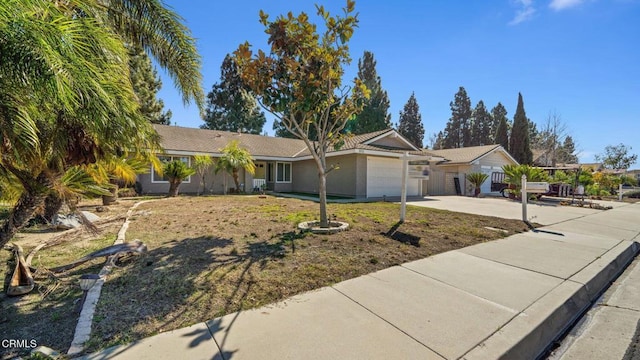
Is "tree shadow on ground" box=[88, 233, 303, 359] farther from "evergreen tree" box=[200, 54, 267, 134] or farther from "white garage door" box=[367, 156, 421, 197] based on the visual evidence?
"evergreen tree" box=[200, 54, 267, 134]

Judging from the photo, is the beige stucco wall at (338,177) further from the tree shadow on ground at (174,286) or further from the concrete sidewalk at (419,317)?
the concrete sidewalk at (419,317)

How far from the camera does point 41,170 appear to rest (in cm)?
314

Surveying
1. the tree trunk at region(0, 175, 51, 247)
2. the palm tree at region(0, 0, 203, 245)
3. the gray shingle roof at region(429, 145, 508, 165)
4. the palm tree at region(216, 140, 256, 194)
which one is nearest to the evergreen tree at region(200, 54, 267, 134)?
the palm tree at region(216, 140, 256, 194)

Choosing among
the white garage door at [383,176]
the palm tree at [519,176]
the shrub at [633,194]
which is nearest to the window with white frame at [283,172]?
the white garage door at [383,176]

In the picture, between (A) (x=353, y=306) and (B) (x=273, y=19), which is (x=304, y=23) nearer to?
(B) (x=273, y=19)

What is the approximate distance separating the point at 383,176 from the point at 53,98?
53.8 ft

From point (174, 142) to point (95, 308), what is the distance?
1677 cm

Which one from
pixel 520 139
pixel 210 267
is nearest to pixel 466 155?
pixel 520 139

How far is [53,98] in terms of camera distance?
6.07ft

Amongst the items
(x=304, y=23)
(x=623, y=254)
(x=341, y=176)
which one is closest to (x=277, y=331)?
(x=304, y=23)

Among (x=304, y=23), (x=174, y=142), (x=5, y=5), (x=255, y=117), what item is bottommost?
(x=5, y=5)

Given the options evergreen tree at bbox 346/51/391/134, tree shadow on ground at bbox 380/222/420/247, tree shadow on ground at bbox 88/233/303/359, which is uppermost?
evergreen tree at bbox 346/51/391/134

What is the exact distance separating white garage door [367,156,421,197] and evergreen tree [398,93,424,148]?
31.4 meters

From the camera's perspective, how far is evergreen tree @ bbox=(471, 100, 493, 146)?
50.3 m
